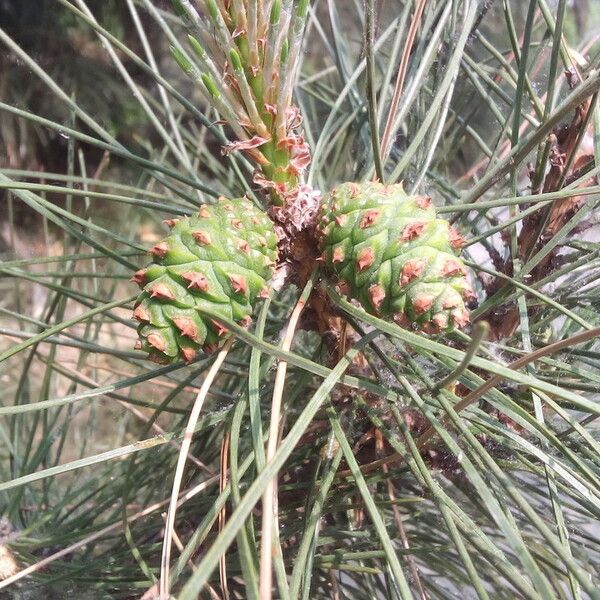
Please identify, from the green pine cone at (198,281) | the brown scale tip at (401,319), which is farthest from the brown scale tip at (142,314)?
the brown scale tip at (401,319)

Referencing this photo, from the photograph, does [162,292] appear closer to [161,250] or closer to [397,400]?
[161,250]

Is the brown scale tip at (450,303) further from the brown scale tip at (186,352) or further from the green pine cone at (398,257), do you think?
the brown scale tip at (186,352)

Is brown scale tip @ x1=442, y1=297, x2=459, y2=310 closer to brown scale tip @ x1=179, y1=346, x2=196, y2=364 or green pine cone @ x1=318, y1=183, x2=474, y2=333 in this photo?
green pine cone @ x1=318, y1=183, x2=474, y2=333

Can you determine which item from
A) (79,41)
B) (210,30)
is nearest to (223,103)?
(210,30)

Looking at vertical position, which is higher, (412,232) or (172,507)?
(412,232)

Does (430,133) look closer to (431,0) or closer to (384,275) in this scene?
(431,0)

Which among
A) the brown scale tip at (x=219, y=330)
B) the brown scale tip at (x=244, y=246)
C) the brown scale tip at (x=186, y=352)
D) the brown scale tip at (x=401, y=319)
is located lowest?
the brown scale tip at (x=186, y=352)

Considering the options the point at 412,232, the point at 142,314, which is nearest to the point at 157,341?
the point at 142,314
